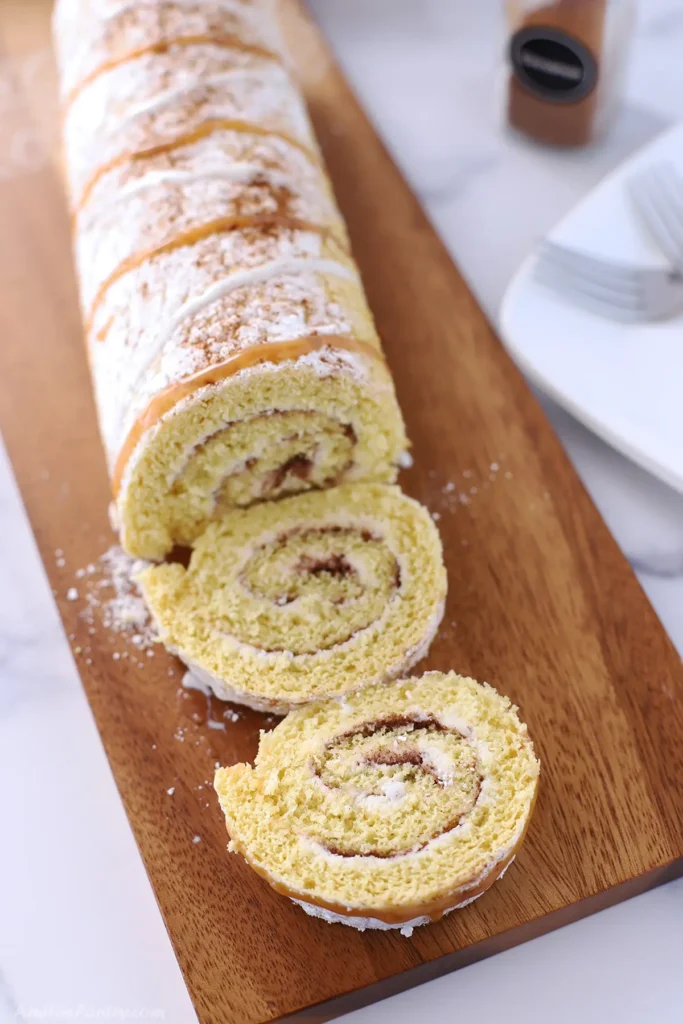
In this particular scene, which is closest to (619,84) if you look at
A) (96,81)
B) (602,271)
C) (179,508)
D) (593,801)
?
(602,271)

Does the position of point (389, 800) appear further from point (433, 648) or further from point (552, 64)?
point (552, 64)

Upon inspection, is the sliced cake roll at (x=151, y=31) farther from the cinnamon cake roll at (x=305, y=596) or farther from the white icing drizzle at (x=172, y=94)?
the cinnamon cake roll at (x=305, y=596)

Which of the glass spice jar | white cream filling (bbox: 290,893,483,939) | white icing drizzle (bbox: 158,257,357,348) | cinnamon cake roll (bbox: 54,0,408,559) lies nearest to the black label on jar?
the glass spice jar

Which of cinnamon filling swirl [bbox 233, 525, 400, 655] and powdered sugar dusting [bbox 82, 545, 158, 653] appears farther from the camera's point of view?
powdered sugar dusting [bbox 82, 545, 158, 653]

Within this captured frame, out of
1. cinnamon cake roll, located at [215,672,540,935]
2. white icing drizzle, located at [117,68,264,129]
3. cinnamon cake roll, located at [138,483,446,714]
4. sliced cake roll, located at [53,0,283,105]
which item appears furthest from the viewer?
sliced cake roll, located at [53,0,283,105]

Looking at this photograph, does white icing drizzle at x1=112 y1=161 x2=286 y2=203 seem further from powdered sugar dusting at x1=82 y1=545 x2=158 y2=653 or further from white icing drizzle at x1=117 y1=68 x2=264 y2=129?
powdered sugar dusting at x1=82 y1=545 x2=158 y2=653

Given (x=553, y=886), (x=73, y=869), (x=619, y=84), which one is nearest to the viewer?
(x=553, y=886)

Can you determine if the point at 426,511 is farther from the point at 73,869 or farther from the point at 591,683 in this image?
the point at 73,869
